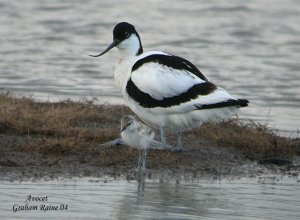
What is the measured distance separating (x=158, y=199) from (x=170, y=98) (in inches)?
76.7

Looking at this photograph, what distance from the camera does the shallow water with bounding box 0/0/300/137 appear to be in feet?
49.5

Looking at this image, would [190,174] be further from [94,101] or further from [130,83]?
[94,101]

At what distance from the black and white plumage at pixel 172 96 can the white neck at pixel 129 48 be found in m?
0.47

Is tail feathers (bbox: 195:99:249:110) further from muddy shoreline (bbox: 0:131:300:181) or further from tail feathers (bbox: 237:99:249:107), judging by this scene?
muddy shoreline (bbox: 0:131:300:181)

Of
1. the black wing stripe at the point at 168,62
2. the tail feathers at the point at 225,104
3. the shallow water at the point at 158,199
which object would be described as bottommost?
the shallow water at the point at 158,199

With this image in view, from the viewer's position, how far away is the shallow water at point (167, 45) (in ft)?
49.5

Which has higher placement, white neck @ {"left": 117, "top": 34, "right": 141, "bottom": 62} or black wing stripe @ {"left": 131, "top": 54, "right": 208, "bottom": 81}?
white neck @ {"left": 117, "top": 34, "right": 141, "bottom": 62}

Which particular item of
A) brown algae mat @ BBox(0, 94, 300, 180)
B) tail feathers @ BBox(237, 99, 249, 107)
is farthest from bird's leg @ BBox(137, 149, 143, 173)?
tail feathers @ BBox(237, 99, 249, 107)

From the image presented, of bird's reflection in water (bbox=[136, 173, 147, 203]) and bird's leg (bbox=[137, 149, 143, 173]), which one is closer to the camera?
bird's reflection in water (bbox=[136, 173, 147, 203])

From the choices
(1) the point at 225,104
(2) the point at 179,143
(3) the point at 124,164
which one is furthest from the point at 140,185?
(1) the point at 225,104

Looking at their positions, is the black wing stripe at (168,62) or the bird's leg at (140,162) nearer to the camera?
the bird's leg at (140,162)

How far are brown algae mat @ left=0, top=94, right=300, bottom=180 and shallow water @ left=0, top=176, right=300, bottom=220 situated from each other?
0.40m
